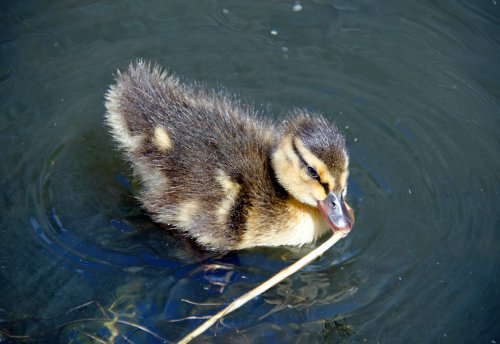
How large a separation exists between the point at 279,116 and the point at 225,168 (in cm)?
95

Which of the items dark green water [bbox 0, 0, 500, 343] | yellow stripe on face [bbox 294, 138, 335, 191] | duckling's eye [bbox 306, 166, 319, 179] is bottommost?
dark green water [bbox 0, 0, 500, 343]

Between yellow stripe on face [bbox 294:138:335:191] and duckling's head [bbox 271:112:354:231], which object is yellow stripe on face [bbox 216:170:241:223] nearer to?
duckling's head [bbox 271:112:354:231]

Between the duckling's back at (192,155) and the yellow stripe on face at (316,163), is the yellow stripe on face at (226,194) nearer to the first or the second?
the duckling's back at (192,155)

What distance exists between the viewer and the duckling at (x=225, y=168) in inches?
131

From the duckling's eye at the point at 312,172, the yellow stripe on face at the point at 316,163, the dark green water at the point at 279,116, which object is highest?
the yellow stripe on face at the point at 316,163

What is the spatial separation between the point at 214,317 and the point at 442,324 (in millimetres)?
1023

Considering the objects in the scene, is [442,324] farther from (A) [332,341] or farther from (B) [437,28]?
(B) [437,28]

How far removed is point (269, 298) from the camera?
3.35 m

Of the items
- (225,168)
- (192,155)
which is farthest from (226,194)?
(192,155)

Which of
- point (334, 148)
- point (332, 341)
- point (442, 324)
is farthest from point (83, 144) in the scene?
point (442, 324)

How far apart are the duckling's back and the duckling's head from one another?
0.14 metres

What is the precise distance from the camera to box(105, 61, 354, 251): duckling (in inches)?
131

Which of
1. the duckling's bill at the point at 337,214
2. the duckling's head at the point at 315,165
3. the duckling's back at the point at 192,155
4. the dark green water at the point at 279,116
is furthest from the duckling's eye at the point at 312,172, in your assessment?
the dark green water at the point at 279,116

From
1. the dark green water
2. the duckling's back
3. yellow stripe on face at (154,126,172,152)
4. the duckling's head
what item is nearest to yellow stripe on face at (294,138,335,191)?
the duckling's head
